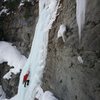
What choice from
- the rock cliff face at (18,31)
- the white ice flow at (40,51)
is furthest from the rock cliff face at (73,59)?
the rock cliff face at (18,31)

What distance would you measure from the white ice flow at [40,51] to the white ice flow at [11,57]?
174cm

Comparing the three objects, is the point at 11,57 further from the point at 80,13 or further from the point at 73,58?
the point at 80,13

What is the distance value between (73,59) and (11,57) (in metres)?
5.99

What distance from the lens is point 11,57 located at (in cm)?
1243

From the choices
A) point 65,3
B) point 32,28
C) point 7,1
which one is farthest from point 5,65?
point 65,3

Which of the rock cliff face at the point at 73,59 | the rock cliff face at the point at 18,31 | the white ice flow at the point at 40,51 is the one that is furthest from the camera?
the rock cliff face at the point at 18,31

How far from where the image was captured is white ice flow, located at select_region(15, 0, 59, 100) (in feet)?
29.3

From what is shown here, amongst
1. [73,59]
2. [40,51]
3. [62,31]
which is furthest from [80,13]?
[40,51]

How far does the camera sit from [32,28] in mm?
11938

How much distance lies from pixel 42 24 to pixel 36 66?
1.42 metres

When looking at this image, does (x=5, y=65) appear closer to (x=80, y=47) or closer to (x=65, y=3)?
(x=65, y=3)

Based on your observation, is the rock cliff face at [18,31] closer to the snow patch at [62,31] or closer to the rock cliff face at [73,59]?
the rock cliff face at [73,59]

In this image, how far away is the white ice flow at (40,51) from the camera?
894 cm

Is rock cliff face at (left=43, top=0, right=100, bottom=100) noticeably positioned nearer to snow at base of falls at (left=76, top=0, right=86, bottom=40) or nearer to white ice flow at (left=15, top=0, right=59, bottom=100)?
snow at base of falls at (left=76, top=0, right=86, bottom=40)
